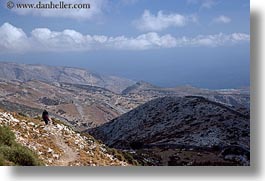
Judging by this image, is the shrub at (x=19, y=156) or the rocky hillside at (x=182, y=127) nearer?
the shrub at (x=19, y=156)

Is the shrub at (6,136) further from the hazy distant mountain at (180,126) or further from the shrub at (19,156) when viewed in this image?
the hazy distant mountain at (180,126)

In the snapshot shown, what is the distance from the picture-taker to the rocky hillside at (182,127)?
16.5m

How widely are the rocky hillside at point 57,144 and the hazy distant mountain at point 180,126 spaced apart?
4.67m

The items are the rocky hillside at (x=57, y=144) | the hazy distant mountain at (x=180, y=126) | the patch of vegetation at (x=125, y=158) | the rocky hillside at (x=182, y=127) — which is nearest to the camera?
the rocky hillside at (x=57, y=144)

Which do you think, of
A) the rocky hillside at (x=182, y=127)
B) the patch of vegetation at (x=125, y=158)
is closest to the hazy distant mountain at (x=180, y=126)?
the rocky hillside at (x=182, y=127)

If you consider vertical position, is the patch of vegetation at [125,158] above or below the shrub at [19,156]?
below

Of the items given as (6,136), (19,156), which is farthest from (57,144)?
(19,156)

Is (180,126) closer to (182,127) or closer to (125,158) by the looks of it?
(182,127)

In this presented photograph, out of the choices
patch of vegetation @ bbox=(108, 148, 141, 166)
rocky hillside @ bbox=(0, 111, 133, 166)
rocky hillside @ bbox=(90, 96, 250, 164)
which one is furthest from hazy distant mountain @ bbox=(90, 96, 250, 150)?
rocky hillside @ bbox=(0, 111, 133, 166)

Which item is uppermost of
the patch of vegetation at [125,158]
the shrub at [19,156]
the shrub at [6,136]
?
the shrub at [6,136]

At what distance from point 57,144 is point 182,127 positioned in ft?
33.9

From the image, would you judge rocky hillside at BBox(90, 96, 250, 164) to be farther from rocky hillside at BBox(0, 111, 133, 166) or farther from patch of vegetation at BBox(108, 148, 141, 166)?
rocky hillside at BBox(0, 111, 133, 166)

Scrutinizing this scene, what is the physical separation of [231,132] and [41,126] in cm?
863

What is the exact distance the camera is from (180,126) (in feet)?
71.8
